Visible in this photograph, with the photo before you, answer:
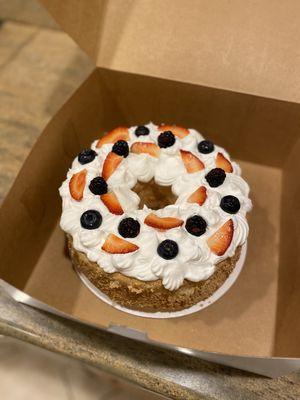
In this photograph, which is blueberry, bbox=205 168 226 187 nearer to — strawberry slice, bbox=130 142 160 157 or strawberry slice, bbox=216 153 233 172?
strawberry slice, bbox=216 153 233 172

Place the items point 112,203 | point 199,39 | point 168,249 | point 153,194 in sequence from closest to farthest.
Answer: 1. point 168,249
2. point 112,203
3. point 199,39
4. point 153,194

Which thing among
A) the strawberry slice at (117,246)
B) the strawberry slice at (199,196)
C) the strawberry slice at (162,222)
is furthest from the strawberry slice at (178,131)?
the strawberry slice at (117,246)

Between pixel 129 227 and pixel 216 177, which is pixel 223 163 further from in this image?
pixel 129 227

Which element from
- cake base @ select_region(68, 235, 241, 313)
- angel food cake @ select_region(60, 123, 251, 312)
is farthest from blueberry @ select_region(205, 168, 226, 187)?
cake base @ select_region(68, 235, 241, 313)

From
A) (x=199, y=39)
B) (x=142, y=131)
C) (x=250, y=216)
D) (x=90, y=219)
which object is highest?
(x=199, y=39)

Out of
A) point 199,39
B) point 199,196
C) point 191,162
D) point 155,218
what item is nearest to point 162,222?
point 155,218

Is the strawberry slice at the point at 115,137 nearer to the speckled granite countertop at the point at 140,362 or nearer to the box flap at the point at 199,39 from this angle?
the box flap at the point at 199,39

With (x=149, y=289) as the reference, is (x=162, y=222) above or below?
above
